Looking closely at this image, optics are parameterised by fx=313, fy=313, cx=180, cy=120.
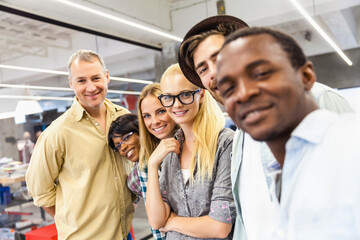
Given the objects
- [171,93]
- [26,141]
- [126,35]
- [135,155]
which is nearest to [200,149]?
[171,93]

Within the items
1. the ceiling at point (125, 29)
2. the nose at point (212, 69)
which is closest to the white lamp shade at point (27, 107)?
the ceiling at point (125, 29)

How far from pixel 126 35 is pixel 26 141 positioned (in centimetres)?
274

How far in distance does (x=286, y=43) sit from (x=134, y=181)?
59.2 inches

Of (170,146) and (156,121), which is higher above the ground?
(156,121)

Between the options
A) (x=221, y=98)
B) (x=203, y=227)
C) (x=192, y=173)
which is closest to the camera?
(x=221, y=98)

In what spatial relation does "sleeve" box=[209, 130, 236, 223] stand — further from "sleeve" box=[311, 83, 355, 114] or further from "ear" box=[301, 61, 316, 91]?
"ear" box=[301, 61, 316, 91]

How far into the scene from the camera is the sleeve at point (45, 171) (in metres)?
1.93

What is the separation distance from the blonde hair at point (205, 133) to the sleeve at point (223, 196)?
0.14ft

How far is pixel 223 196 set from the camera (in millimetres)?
1330

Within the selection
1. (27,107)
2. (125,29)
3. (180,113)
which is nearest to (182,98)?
(180,113)

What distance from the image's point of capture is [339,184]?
586 mm

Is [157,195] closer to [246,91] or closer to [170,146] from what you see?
[170,146]

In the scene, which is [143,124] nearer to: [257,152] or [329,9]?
[257,152]

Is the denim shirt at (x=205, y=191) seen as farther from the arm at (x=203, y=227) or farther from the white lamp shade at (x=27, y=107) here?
the white lamp shade at (x=27, y=107)
